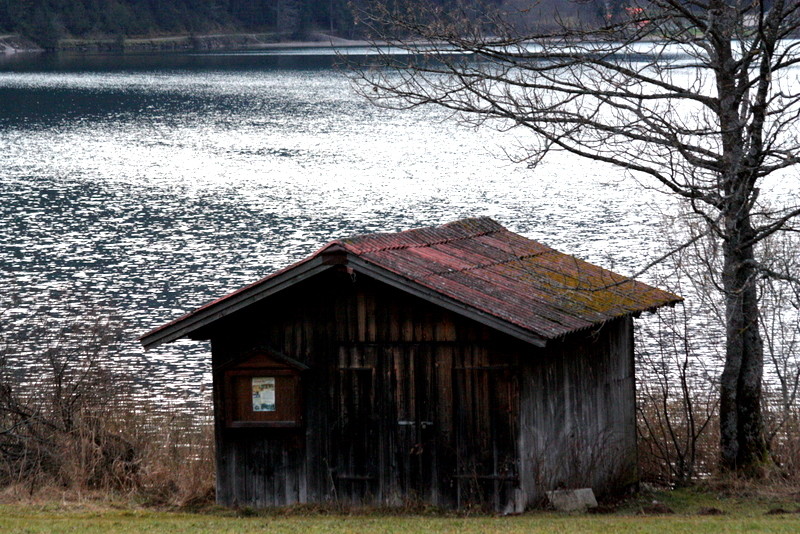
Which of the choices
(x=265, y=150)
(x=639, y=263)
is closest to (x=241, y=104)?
(x=265, y=150)

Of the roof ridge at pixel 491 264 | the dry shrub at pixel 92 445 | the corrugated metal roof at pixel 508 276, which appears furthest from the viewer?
the dry shrub at pixel 92 445

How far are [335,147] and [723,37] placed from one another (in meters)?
56.0

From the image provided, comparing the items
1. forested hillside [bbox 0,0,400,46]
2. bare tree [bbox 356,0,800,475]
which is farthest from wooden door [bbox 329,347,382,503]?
forested hillside [bbox 0,0,400,46]

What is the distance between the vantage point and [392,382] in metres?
13.0

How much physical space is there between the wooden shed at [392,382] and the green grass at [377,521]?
1.62 ft

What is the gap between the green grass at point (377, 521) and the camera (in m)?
11.4

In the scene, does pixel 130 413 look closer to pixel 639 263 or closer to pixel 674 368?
pixel 674 368

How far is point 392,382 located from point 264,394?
1648 mm

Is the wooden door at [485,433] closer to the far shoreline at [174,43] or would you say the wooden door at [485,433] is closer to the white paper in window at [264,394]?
the white paper in window at [264,394]

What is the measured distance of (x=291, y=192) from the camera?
174ft

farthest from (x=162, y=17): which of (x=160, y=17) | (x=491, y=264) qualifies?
(x=491, y=264)

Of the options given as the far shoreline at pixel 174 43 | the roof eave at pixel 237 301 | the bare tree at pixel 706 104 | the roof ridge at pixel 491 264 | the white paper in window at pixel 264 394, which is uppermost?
the far shoreline at pixel 174 43

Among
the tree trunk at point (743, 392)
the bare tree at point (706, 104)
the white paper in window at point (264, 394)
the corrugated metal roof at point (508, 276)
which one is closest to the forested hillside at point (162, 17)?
the bare tree at point (706, 104)

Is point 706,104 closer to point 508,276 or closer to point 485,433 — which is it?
point 508,276
